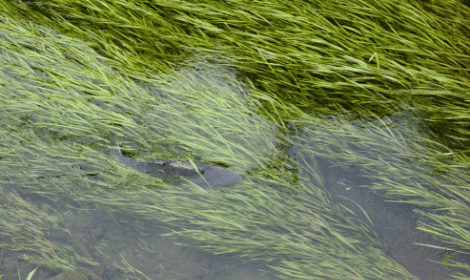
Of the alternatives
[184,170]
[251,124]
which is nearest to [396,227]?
[251,124]

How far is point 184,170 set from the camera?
51.6 inches

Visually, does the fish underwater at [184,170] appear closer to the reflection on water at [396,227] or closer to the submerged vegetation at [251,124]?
the submerged vegetation at [251,124]

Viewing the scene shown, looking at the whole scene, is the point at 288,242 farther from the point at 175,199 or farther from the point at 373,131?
the point at 373,131

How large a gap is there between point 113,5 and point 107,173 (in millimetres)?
840

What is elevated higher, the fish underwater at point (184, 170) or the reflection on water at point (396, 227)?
the fish underwater at point (184, 170)

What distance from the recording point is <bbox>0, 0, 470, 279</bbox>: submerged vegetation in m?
1.24

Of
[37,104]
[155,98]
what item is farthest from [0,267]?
[155,98]

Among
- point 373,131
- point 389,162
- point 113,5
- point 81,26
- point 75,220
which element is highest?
point 113,5

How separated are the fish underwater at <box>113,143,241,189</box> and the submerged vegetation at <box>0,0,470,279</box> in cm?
3

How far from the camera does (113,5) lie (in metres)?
1.34

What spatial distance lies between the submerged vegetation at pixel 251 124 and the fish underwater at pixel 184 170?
33 millimetres

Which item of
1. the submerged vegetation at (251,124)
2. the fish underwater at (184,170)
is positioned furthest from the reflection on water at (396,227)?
the fish underwater at (184,170)

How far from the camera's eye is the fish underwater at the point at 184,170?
4.19 feet

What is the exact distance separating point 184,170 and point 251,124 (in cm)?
40
